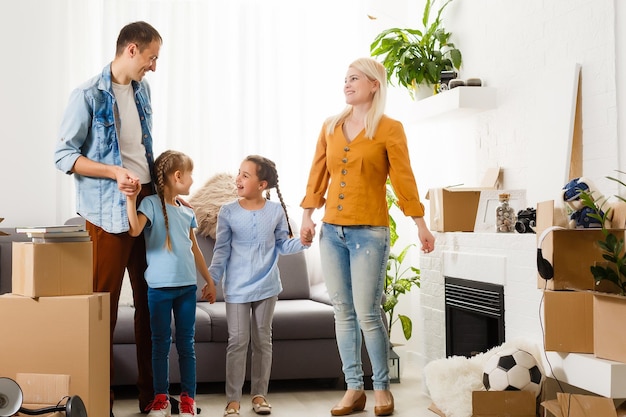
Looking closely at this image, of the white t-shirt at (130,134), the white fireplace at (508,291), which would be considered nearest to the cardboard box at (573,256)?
the white fireplace at (508,291)

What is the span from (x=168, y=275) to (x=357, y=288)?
750 millimetres

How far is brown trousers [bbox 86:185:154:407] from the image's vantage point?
292 centimetres

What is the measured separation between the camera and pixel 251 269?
3305 millimetres

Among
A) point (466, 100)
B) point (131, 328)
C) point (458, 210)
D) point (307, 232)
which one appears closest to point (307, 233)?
point (307, 232)

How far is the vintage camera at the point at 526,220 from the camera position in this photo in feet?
10.5

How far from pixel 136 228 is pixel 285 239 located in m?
0.74

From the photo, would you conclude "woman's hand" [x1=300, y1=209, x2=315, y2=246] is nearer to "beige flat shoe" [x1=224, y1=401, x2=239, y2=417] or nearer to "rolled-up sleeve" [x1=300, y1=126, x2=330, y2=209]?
"rolled-up sleeve" [x1=300, y1=126, x2=330, y2=209]

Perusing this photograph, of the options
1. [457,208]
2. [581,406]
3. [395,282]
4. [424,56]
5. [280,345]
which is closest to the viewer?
[581,406]

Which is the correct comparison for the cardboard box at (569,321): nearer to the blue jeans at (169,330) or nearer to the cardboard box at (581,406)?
the cardboard box at (581,406)

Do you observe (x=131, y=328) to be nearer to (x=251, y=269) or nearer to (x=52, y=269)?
(x=251, y=269)

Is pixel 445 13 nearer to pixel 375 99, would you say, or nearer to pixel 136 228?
pixel 375 99

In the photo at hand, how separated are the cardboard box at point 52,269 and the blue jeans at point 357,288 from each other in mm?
998

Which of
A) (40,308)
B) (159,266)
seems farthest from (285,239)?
(40,308)

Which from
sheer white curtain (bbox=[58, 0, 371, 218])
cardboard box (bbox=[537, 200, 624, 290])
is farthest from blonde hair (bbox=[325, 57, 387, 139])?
sheer white curtain (bbox=[58, 0, 371, 218])
